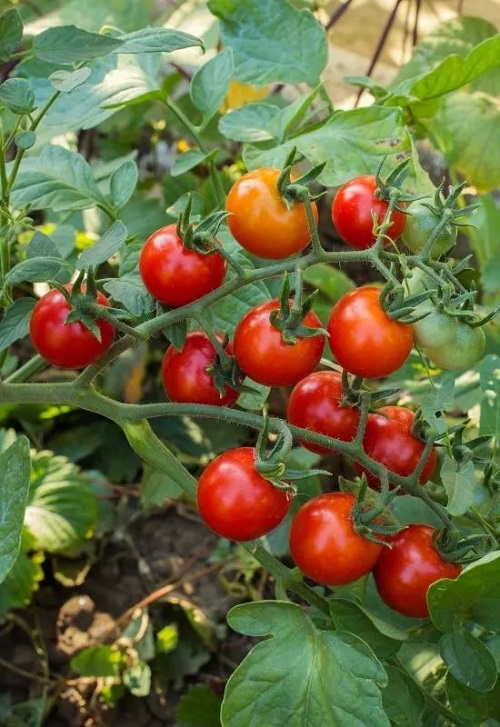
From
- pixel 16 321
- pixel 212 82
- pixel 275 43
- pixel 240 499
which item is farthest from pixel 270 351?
pixel 275 43

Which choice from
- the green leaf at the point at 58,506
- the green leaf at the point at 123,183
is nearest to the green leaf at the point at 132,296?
the green leaf at the point at 123,183

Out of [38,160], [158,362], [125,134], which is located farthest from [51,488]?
[125,134]

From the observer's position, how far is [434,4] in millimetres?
2721

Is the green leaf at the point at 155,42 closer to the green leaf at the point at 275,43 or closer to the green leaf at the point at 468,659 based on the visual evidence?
the green leaf at the point at 275,43

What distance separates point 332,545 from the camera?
0.78 metres

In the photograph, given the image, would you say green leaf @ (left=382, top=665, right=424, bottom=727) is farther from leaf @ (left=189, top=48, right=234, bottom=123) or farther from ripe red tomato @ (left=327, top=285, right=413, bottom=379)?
leaf @ (left=189, top=48, right=234, bottom=123)

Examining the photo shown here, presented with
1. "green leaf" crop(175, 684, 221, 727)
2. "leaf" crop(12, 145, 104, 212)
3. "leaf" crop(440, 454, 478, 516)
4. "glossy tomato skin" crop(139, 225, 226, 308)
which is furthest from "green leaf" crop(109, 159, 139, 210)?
"green leaf" crop(175, 684, 221, 727)

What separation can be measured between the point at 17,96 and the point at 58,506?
29.3 inches

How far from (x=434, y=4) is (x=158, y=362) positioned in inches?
64.3

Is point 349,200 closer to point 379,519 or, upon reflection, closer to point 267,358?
point 267,358

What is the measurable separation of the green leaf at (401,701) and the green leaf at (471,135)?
87 cm

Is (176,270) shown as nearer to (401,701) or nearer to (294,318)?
(294,318)

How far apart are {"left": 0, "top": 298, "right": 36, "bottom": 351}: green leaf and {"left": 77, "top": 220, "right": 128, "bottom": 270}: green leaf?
0.33 feet

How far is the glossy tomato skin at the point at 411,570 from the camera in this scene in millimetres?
816
